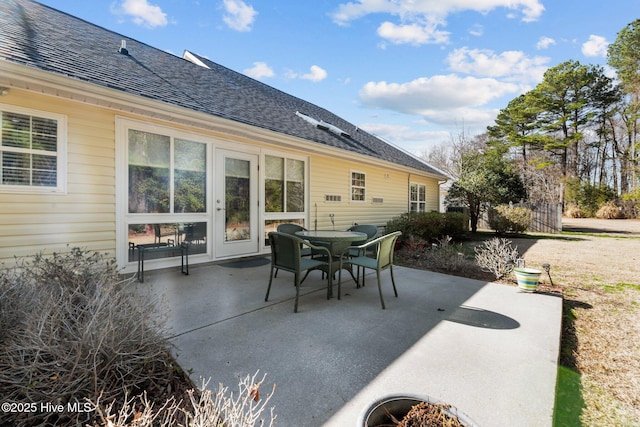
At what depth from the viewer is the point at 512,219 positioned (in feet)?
40.0

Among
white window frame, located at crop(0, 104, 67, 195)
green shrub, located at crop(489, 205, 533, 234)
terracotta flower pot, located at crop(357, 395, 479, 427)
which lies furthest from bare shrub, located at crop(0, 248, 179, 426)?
green shrub, located at crop(489, 205, 533, 234)

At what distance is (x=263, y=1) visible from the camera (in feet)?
25.1

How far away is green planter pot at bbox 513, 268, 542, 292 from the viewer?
14.0 feet

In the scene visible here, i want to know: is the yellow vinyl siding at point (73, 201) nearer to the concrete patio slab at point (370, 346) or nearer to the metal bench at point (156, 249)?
the metal bench at point (156, 249)

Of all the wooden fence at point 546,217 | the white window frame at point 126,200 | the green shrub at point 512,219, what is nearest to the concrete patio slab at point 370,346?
the white window frame at point 126,200

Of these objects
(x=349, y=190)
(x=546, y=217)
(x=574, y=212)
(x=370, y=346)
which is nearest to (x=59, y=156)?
(x=370, y=346)

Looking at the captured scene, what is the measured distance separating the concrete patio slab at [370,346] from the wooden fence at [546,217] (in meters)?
11.8

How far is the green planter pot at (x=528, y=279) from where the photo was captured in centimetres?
426

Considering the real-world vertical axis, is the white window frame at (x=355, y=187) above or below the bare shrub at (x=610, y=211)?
above

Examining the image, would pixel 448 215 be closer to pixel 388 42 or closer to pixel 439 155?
pixel 388 42

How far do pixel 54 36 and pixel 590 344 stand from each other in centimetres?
874

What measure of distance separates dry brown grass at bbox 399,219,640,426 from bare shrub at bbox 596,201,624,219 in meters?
16.7

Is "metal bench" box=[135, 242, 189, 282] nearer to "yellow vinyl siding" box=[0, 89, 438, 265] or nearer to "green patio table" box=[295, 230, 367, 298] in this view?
"yellow vinyl siding" box=[0, 89, 438, 265]

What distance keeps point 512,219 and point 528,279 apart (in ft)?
30.5
